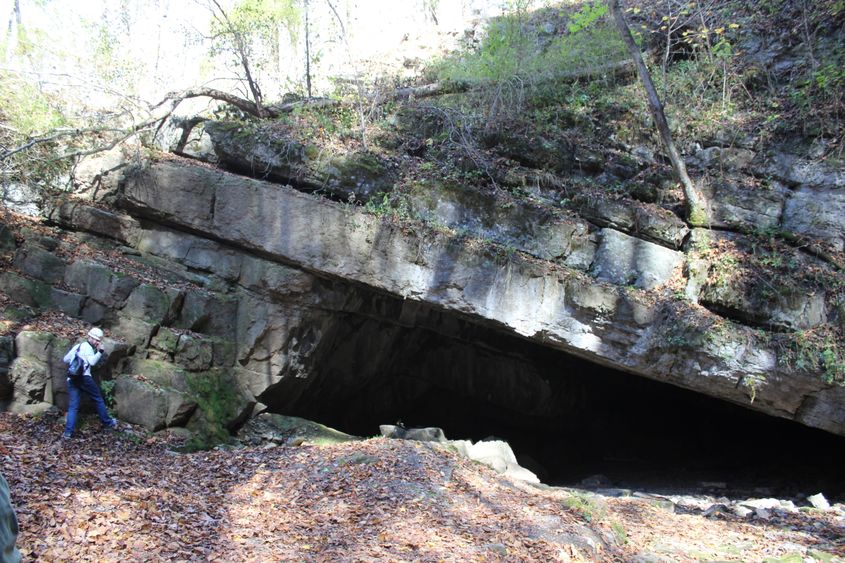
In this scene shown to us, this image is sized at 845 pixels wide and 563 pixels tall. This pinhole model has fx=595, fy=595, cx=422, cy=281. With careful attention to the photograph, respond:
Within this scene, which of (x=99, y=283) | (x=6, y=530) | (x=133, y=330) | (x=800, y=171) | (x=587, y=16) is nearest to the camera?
(x=6, y=530)

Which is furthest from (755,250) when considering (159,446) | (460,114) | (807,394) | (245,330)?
(159,446)

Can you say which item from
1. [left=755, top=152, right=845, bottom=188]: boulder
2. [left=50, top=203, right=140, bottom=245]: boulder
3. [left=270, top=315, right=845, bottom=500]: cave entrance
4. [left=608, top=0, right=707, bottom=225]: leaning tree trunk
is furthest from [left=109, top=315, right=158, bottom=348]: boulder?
[left=755, top=152, right=845, bottom=188]: boulder

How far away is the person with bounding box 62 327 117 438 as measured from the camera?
26.5 feet

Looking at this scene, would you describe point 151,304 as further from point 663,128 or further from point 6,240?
point 663,128

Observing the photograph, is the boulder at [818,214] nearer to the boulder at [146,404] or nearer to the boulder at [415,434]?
the boulder at [415,434]

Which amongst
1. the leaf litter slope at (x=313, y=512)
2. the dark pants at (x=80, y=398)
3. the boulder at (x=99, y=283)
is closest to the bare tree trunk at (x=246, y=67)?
the boulder at (x=99, y=283)

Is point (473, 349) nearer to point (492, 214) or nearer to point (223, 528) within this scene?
point (492, 214)

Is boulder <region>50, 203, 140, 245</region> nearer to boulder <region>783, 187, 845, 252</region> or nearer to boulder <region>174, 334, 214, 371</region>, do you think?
boulder <region>174, 334, 214, 371</region>

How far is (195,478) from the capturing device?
7.66 m

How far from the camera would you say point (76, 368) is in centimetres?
806

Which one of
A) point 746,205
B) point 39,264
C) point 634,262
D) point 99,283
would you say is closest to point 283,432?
point 99,283

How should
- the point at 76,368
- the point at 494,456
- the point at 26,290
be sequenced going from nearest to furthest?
the point at 76,368 → the point at 26,290 → the point at 494,456

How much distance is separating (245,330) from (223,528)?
17.7ft

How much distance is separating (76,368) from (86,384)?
0.29 metres
